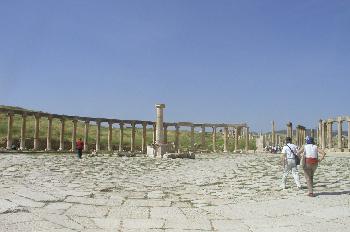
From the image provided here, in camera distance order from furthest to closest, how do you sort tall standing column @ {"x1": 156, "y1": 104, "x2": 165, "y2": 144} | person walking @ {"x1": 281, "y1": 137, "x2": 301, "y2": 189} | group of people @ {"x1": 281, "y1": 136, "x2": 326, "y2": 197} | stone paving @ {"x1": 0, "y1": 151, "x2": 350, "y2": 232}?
tall standing column @ {"x1": 156, "y1": 104, "x2": 165, "y2": 144} < person walking @ {"x1": 281, "y1": 137, "x2": 301, "y2": 189} < group of people @ {"x1": 281, "y1": 136, "x2": 326, "y2": 197} < stone paving @ {"x1": 0, "y1": 151, "x2": 350, "y2": 232}

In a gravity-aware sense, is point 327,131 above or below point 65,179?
above

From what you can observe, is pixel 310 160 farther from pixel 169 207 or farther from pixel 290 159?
pixel 169 207

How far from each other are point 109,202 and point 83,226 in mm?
2378

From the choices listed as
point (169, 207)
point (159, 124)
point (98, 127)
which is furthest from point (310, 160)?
point (98, 127)

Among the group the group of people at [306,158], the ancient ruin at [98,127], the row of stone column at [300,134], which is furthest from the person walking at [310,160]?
the row of stone column at [300,134]

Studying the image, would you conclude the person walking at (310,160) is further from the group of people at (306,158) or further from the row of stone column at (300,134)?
the row of stone column at (300,134)

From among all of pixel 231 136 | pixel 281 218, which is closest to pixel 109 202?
pixel 281 218

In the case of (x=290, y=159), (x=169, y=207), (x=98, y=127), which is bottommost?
(x=169, y=207)

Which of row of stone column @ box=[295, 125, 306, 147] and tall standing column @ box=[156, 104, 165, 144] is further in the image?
row of stone column @ box=[295, 125, 306, 147]

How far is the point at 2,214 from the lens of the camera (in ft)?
26.4

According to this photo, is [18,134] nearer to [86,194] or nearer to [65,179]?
[65,179]

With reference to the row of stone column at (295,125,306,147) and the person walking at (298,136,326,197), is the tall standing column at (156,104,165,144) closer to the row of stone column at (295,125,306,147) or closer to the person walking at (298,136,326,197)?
the person walking at (298,136,326,197)

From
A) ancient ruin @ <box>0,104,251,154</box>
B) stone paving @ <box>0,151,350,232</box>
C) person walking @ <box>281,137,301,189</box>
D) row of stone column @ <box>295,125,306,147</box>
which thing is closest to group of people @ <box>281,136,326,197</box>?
person walking @ <box>281,137,301,189</box>

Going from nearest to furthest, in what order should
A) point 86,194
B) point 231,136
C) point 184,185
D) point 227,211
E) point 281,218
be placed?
point 281,218
point 227,211
point 86,194
point 184,185
point 231,136
